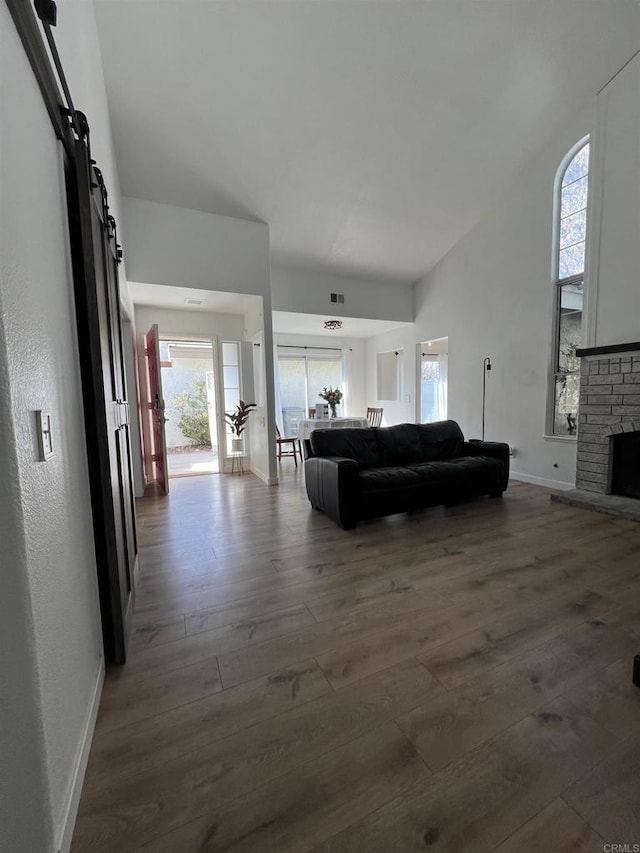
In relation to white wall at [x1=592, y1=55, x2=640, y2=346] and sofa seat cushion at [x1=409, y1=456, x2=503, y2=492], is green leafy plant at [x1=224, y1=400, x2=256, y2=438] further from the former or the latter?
white wall at [x1=592, y1=55, x2=640, y2=346]

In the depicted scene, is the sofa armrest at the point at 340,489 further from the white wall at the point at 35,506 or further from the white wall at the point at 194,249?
the white wall at the point at 194,249

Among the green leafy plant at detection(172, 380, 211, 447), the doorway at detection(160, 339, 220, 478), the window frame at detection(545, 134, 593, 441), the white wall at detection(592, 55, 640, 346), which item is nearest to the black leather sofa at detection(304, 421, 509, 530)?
the window frame at detection(545, 134, 593, 441)

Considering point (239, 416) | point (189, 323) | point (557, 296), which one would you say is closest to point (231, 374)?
point (239, 416)

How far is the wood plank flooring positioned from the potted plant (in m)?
2.99

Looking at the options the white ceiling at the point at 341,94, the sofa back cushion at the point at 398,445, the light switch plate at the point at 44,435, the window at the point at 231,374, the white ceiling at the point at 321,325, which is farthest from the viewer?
the white ceiling at the point at 321,325

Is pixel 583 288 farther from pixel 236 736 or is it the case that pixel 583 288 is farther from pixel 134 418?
pixel 134 418

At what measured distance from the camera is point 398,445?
3992mm

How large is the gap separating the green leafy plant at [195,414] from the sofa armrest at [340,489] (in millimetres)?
5447

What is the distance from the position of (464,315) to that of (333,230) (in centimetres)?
241

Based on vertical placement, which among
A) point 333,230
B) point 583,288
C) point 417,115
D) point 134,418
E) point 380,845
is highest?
point 417,115

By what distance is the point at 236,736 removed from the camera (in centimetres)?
130

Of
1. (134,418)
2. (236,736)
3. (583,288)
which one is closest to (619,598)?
(236,736)

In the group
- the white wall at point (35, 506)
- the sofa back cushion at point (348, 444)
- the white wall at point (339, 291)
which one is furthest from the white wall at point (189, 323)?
the white wall at point (35, 506)

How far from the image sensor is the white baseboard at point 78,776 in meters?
0.95
